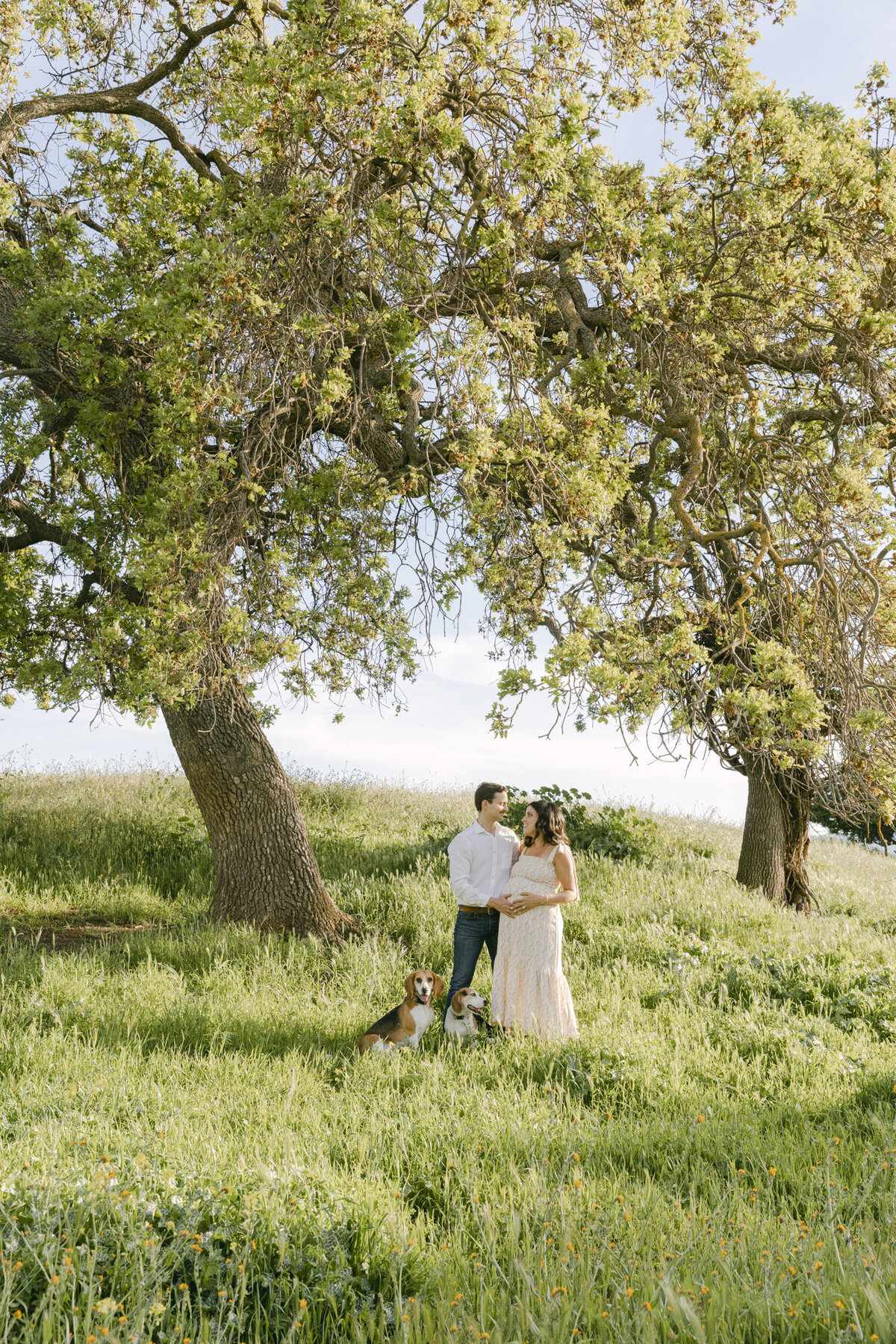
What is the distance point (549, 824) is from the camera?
7.79 metres

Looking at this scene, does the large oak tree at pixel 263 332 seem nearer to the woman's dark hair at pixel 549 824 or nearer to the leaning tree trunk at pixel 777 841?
the woman's dark hair at pixel 549 824

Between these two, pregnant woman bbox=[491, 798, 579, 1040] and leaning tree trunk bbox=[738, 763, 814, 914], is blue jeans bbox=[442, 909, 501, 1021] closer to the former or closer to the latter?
pregnant woman bbox=[491, 798, 579, 1040]

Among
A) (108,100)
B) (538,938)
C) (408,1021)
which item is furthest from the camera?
(108,100)

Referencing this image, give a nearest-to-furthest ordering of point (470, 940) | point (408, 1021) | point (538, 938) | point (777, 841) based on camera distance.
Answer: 1. point (408, 1021)
2. point (538, 938)
3. point (470, 940)
4. point (777, 841)

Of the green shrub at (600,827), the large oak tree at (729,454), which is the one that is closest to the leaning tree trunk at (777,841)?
the green shrub at (600,827)

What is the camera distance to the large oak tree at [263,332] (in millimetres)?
7625

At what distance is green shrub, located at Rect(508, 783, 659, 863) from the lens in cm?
1644

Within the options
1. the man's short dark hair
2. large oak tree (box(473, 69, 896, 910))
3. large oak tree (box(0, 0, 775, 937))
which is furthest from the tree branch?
the man's short dark hair

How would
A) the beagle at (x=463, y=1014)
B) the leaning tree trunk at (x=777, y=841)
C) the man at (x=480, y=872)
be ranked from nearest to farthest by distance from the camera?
the beagle at (x=463, y=1014) → the man at (x=480, y=872) → the leaning tree trunk at (x=777, y=841)

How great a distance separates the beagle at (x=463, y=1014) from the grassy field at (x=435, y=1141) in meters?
0.24

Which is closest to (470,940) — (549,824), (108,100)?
(549,824)

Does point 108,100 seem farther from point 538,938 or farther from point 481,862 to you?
point 538,938

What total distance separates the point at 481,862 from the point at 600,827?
9.25 metres

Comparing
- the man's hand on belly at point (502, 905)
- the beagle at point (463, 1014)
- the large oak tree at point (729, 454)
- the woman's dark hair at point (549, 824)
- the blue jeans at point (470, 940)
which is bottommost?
the beagle at point (463, 1014)
